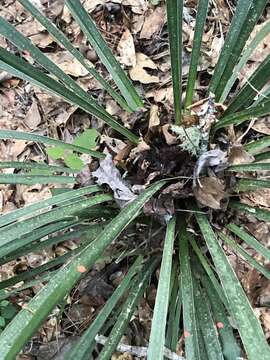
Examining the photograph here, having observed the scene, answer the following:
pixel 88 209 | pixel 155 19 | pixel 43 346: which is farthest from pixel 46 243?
pixel 155 19

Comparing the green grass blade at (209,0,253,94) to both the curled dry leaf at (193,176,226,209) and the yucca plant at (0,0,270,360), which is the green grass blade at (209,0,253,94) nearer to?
the yucca plant at (0,0,270,360)

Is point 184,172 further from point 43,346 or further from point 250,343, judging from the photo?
point 43,346

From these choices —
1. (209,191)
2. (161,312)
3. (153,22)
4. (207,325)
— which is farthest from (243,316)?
(153,22)

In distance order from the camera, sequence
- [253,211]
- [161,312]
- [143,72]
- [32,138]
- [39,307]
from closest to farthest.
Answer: [39,307]
[161,312]
[253,211]
[32,138]
[143,72]

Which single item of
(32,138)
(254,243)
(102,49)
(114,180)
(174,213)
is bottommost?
(254,243)

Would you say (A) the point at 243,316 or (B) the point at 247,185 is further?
(B) the point at 247,185

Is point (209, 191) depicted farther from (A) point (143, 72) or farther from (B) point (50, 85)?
(A) point (143, 72)
